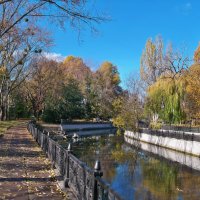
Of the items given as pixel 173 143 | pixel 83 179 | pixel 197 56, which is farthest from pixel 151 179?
pixel 197 56

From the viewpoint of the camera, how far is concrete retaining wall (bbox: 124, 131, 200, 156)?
28.8m

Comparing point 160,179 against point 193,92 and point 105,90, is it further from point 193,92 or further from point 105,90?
point 105,90

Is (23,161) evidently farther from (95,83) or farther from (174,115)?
(95,83)

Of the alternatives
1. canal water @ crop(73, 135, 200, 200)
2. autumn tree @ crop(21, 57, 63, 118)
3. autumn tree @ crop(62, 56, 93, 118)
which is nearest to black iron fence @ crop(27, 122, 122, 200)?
canal water @ crop(73, 135, 200, 200)

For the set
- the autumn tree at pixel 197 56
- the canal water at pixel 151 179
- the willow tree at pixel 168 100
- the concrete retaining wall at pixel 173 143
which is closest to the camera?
the canal water at pixel 151 179

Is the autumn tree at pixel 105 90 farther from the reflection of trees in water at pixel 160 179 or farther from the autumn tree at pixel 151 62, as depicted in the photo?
the reflection of trees in water at pixel 160 179

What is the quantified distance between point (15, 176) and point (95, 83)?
195 feet

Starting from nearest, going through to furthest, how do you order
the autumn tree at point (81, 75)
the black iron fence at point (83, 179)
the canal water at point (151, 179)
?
the black iron fence at point (83, 179), the canal water at point (151, 179), the autumn tree at point (81, 75)

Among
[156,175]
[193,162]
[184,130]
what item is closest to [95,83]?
[184,130]

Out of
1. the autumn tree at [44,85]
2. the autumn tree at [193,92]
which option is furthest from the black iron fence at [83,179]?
the autumn tree at [44,85]

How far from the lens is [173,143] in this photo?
33438 mm

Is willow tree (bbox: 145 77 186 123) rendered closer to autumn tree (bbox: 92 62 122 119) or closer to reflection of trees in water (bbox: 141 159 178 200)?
reflection of trees in water (bbox: 141 159 178 200)

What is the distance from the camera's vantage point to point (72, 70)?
74.9 m

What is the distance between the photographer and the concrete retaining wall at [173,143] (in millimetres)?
28844
